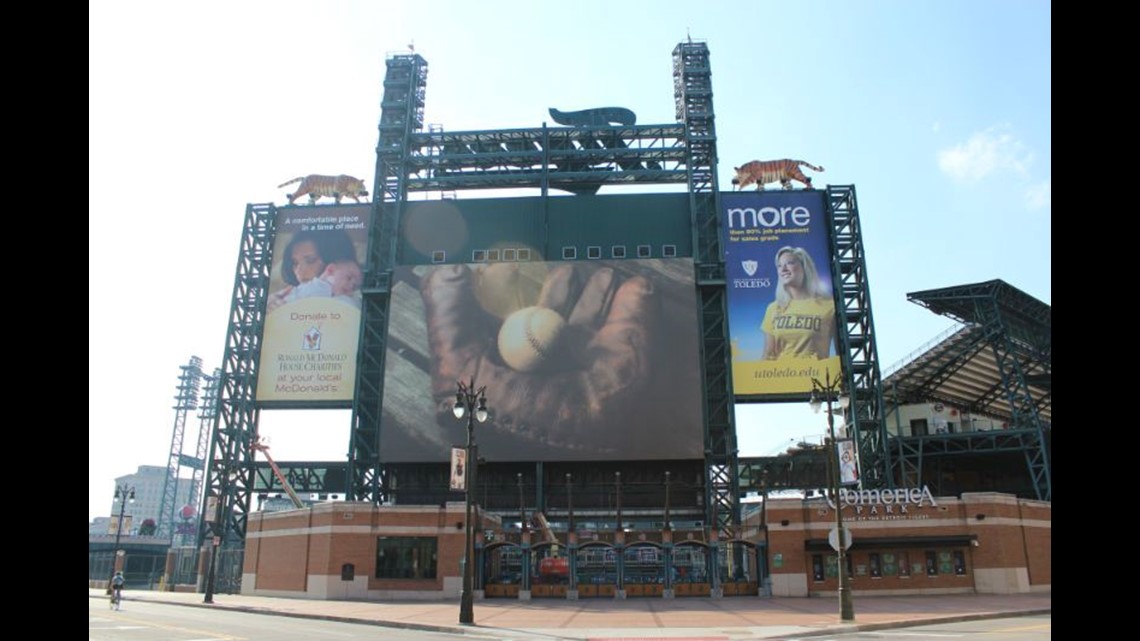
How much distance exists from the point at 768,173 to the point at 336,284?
40.1m

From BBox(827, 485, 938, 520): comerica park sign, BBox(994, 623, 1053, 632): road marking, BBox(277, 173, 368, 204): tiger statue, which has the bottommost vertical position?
BBox(994, 623, 1053, 632): road marking

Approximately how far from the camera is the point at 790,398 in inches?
2576

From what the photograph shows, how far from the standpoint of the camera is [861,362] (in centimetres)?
6612

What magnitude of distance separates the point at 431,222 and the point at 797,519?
142 feet

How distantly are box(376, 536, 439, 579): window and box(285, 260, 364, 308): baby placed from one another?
3001cm

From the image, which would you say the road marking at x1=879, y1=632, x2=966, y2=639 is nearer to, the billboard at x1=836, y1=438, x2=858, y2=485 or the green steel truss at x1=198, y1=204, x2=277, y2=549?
the billboard at x1=836, y1=438, x2=858, y2=485

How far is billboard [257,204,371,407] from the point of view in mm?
69062

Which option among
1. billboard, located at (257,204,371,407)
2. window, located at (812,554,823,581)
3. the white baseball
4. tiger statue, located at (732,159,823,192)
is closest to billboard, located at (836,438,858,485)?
window, located at (812,554,823,581)

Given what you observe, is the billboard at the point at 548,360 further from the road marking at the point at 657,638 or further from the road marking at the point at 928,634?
the road marking at the point at 657,638

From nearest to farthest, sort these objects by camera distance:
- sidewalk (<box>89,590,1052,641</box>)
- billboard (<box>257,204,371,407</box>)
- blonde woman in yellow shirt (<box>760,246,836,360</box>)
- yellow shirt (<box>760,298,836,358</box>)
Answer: sidewalk (<box>89,590,1052,641</box>) < yellow shirt (<box>760,298,836,358</box>) < blonde woman in yellow shirt (<box>760,246,836,360</box>) < billboard (<box>257,204,371,407</box>)

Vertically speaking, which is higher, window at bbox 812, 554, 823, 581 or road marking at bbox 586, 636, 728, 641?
window at bbox 812, 554, 823, 581

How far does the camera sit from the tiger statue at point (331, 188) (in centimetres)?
7512
